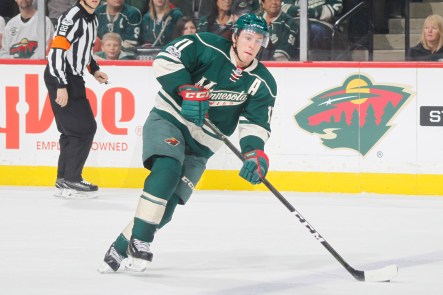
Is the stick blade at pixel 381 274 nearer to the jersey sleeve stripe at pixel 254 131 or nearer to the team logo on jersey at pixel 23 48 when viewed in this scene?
the jersey sleeve stripe at pixel 254 131

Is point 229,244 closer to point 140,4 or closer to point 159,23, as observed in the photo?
point 159,23

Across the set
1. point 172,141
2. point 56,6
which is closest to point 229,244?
point 172,141

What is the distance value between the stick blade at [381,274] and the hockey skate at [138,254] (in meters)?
0.87

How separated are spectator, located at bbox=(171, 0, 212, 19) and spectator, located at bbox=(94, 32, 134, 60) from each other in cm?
48

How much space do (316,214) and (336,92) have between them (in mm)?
1120

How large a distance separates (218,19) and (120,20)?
0.70 meters

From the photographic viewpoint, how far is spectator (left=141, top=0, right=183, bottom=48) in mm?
7703

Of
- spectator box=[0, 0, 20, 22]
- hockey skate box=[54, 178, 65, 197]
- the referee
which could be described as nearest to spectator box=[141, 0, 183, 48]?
the referee

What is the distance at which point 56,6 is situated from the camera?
7.76m

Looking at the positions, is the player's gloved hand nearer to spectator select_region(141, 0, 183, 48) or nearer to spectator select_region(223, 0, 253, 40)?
spectator select_region(223, 0, 253, 40)

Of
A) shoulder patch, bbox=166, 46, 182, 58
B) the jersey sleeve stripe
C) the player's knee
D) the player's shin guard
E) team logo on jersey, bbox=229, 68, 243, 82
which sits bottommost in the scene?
the player's shin guard

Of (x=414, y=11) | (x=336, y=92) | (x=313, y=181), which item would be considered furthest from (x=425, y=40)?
(x=313, y=181)

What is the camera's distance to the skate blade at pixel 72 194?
23.5 feet

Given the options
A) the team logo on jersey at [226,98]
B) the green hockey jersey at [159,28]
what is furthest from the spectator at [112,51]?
the team logo on jersey at [226,98]
